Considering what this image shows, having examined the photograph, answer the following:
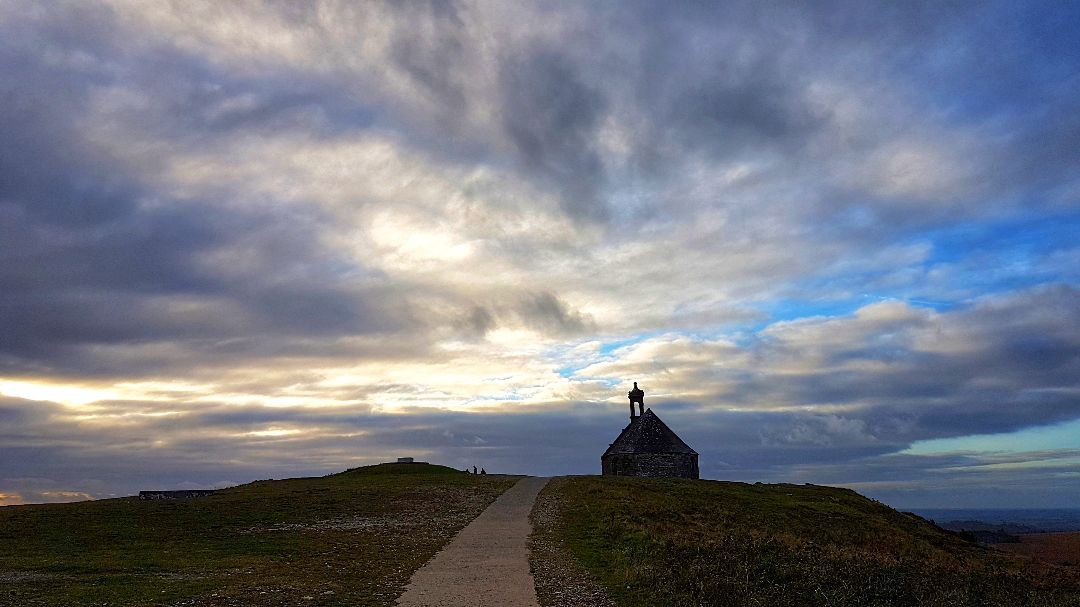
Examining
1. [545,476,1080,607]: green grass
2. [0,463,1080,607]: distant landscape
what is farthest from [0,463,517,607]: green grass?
[545,476,1080,607]: green grass

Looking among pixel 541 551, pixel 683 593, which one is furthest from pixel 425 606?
pixel 541 551

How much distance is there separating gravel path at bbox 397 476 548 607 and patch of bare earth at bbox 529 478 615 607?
0.31 metres

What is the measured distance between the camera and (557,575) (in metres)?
19.1

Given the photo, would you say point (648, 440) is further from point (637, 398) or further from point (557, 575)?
point (557, 575)

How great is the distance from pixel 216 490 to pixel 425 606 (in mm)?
44247

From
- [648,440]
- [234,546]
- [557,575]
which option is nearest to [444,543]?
[557,575]

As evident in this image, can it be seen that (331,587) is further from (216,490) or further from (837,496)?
(837,496)

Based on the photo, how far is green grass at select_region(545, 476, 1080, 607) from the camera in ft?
56.2

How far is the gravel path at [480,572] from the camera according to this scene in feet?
53.0

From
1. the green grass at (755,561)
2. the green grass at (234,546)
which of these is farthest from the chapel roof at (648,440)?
the green grass at (234,546)

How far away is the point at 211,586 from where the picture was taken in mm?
18359

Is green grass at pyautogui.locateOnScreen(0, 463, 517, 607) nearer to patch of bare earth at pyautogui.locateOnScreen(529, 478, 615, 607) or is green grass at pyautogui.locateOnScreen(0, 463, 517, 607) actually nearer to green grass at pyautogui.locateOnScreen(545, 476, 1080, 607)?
patch of bare earth at pyautogui.locateOnScreen(529, 478, 615, 607)

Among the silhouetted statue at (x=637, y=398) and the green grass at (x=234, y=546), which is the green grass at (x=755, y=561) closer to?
the green grass at (x=234, y=546)

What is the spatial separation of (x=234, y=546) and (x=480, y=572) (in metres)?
12.1
